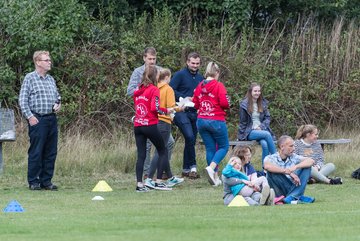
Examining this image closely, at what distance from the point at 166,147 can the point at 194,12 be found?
9774 millimetres

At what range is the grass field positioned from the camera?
10352mm

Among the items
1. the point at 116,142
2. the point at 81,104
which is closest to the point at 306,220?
the point at 116,142

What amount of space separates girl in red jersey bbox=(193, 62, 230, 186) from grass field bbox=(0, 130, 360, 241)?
23.6 inches

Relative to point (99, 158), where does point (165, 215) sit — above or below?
above

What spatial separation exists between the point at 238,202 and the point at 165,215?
5.13 feet

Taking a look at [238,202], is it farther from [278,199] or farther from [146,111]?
[146,111]

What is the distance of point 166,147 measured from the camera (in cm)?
1695

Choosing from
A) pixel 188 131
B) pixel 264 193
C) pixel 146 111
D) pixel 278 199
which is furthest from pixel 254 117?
pixel 264 193

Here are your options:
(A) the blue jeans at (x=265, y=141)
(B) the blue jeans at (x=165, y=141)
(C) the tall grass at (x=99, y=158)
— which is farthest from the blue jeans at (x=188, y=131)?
(A) the blue jeans at (x=265, y=141)

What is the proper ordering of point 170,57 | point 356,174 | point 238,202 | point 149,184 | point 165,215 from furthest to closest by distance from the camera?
point 170,57, point 356,174, point 149,184, point 238,202, point 165,215

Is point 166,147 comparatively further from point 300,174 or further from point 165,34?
point 165,34

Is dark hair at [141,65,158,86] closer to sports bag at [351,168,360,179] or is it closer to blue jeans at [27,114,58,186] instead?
blue jeans at [27,114,58,186]

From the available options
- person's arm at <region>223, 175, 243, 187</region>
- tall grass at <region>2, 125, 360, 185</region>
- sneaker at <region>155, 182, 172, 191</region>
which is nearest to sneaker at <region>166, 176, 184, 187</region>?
sneaker at <region>155, 182, 172, 191</region>

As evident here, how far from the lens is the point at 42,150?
16.9m
